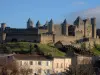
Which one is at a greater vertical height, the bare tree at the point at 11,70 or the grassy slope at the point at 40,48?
the grassy slope at the point at 40,48

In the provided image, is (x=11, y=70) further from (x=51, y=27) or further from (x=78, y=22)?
(x=78, y=22)

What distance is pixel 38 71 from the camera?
62969 millimetres

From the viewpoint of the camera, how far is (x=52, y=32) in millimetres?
104625

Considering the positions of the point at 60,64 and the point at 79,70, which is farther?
the point at 60,64

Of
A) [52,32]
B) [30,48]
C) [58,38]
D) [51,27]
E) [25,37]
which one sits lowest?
[30,48]

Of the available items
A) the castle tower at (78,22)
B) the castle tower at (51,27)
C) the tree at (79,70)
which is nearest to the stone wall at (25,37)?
the castle tower at (51,27)

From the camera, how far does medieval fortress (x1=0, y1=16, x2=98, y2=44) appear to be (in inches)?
4001

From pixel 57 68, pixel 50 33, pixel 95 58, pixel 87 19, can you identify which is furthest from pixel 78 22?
pixel 57 68

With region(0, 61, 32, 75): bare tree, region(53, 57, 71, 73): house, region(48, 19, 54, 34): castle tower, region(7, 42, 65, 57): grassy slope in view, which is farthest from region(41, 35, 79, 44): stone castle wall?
region(0, 61, 32, 75): bare tree

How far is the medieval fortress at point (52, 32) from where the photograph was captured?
10162 centimetres

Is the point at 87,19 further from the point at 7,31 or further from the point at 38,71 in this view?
the point at 38,71

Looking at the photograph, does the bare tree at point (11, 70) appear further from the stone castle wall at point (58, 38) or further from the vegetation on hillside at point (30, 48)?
the stone castle wall at point (58, 38)

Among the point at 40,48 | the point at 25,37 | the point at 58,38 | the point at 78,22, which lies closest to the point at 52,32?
the point at 58,38

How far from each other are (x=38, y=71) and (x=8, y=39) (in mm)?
41530
